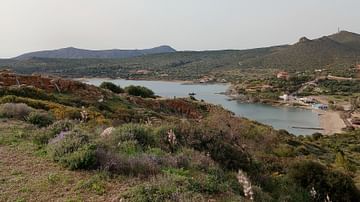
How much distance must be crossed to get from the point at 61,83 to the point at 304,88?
78.0m

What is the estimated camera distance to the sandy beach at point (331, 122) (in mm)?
53856

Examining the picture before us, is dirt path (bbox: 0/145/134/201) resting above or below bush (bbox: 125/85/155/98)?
above

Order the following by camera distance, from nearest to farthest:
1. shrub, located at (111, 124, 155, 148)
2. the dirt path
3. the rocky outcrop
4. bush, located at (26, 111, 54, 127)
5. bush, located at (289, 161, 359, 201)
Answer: the dirt path → shrub, located at (111, 124, 155, 148) → bush, located at (289, 161, 359, 201) → bush, located at (26, 111, 54, 127) → the rocky outcrop

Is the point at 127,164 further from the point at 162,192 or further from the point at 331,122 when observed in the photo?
the point at 331,122

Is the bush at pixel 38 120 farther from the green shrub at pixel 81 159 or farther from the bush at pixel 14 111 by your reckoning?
the green shrub at pixel 81 159

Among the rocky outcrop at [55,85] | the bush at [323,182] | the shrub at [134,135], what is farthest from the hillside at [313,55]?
the shrub at [134,135]

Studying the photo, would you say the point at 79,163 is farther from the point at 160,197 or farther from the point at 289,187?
the point at 289,187

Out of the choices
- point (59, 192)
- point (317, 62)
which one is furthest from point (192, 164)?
point (317, 62)

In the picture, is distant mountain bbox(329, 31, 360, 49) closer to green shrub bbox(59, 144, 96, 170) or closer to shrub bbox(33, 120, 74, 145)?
shrub bbox(33, 120, 74, 145)

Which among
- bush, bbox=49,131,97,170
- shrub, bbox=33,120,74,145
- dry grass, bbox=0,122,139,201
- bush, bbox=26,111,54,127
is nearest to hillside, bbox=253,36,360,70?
bush, bbox=26,111,54,127

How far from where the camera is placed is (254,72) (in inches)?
5054

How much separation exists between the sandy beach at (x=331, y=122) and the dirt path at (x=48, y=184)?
5093 cm

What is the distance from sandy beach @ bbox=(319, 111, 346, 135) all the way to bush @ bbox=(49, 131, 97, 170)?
165 ft

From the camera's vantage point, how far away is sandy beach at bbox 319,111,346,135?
177 feet
